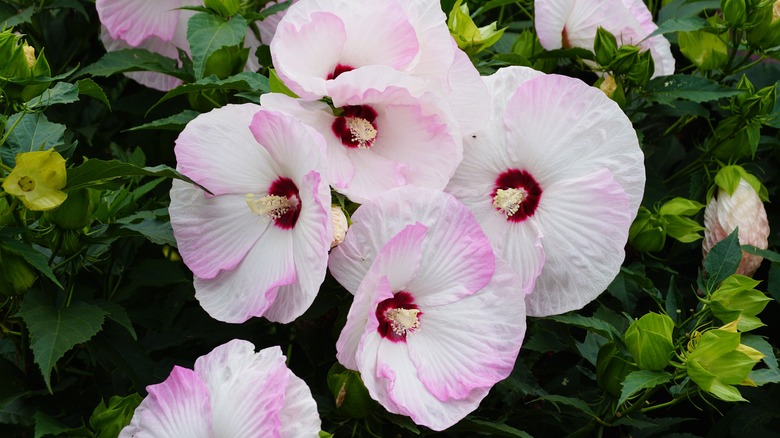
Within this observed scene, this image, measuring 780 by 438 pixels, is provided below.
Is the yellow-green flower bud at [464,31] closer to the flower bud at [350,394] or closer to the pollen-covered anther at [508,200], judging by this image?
the pollen-covered anther at [508,200]

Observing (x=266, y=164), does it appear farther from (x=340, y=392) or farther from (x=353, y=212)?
(x=340, y=392)

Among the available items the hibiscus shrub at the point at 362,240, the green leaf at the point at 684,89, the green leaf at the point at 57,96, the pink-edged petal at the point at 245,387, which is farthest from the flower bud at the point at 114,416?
the green leaf at the point at 684,89

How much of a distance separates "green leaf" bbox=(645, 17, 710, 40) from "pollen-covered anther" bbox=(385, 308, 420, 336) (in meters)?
0.52

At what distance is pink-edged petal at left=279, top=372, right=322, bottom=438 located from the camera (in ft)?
2.95

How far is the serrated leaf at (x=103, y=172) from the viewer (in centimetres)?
91

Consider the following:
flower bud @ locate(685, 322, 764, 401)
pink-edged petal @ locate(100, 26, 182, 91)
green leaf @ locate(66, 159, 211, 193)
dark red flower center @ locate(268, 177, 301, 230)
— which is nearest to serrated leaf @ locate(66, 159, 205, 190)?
green leaf @ locate(66, 159, 211, 193)

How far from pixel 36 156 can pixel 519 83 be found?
508 millimetres

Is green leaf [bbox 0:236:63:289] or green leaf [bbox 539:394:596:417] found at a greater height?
green leaf [bbox 0:236:63:289]

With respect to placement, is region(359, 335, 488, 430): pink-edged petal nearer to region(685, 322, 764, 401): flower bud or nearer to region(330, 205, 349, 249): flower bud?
region(330, 205, 349, 249): flower bud

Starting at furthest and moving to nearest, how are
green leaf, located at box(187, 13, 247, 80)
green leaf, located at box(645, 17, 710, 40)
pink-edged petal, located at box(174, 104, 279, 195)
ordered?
green leaf, located at box(645, 17, 710, 40) → green leaf, located at box(187, 13, 247, 80) → pink-edged petal, located at box(174, 104, 279, 195)

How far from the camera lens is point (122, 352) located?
1.09 metres

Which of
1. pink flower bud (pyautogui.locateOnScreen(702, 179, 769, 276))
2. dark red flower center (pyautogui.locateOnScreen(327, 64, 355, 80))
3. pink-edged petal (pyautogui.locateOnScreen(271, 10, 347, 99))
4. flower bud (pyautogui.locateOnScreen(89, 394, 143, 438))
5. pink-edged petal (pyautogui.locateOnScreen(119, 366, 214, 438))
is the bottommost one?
pink flower bud (pyautogui.locateOnScreen(702, 179, 769, 276))

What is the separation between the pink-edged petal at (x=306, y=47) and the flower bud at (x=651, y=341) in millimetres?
424

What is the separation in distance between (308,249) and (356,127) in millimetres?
151
